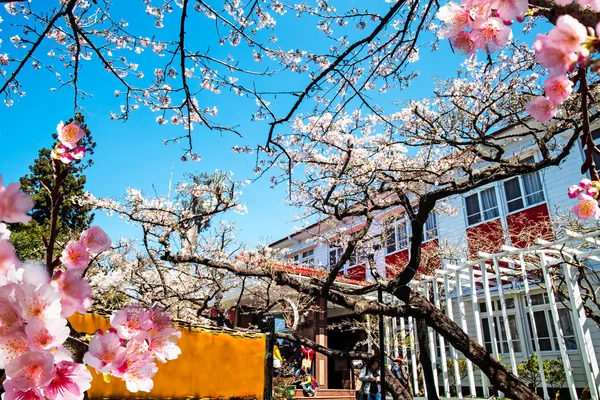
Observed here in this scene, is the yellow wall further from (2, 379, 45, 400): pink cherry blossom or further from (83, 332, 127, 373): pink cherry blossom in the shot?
(2, 379, 45, 400): pink cherry blossom

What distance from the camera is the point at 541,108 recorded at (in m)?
1.03

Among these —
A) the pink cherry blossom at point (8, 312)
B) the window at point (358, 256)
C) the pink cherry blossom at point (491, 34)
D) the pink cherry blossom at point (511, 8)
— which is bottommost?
the pink cherry blossom at point (8, 312)

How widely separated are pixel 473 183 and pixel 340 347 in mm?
13999

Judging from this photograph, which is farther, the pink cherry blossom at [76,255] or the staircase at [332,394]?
the staircase at [332,394]

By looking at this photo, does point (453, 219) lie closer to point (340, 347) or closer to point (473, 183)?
point (340, 347)

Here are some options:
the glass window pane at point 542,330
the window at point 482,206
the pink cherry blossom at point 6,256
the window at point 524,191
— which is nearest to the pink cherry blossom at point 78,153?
the pink cherry blossom at point 6,256

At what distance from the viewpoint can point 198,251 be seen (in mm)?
14031

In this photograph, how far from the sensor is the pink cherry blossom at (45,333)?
69 centimetres

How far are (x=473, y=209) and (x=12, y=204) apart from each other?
51.5 feet

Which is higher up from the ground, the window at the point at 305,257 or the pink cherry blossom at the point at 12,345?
the window at the point at 305,257

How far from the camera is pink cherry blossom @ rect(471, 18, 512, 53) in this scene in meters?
1.15

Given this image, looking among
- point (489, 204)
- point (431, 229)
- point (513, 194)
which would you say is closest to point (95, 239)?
point (513, 194)

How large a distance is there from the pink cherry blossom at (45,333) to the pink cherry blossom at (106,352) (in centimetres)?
16

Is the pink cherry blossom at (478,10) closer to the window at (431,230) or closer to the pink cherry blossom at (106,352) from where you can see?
the pink cherry blossom at (106,352)
